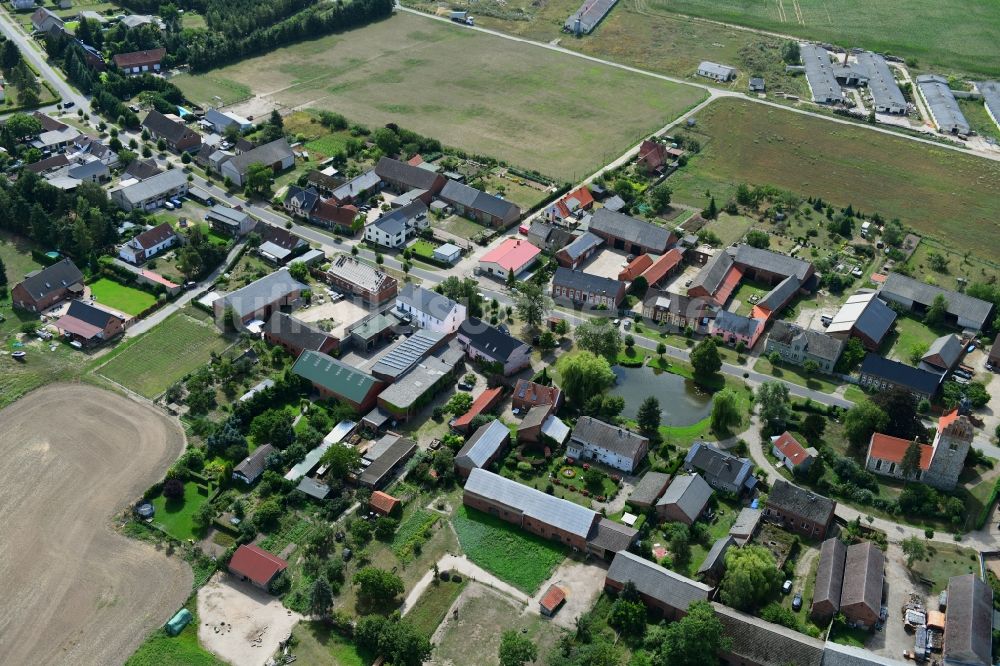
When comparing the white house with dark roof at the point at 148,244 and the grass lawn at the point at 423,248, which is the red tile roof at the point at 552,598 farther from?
the white house with dark roof at the point at 148,244

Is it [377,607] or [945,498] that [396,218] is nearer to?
[377,607]

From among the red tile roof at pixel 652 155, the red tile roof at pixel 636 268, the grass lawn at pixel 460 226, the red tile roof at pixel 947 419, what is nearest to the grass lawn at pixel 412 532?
the red tile roof at pixel 636 268

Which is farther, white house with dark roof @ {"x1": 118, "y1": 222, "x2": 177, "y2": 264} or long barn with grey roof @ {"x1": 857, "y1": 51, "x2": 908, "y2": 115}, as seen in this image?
long barn with grey roof @ {"x1": 857, "y1": 51, "x2": 908, "y2": 115}

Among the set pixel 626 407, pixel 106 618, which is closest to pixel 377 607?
pixel 106 618

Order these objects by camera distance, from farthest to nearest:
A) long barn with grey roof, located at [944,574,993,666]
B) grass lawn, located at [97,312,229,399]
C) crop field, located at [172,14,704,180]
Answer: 1. crop field, located at [172,14,704,180]
2. grass lawn, located at [97,312,229,399]
3. long barn with grey roof, located at [944,574,993,666]

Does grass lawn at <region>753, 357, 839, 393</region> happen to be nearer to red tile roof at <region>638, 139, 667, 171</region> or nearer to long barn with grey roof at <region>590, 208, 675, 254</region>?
long barn with grey roof at <region>590, 208, 675, 254</region>

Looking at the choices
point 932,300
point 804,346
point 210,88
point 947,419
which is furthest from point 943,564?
point 210,88

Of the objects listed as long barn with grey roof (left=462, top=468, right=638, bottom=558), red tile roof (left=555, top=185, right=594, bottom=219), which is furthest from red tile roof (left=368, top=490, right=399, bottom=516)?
red tile roof (left=555, top=185, right=594, bottom=219)
